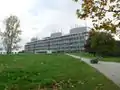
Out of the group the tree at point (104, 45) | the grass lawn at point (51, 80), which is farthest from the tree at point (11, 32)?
the grass lawn at point (51, 80)

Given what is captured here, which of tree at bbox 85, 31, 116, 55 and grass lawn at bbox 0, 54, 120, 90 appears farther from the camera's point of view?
tree at bbox 85, 31, 116, 55

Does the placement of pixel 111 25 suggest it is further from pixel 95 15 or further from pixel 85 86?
pixel 85 86

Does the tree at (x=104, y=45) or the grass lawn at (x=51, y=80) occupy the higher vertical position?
the tree at (x=104, y=45)

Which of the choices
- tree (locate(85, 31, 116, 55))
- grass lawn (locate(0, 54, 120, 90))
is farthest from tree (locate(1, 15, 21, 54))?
grass lawn (locate(0, 54, 120, 90))

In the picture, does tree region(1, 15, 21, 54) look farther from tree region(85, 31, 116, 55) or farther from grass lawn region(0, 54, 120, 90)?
grass lawn region(0, 54, 120, 90)

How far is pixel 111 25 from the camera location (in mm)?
15945

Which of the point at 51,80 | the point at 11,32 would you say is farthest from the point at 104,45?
the point at 51,80

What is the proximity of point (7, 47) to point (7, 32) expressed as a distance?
5.50 m

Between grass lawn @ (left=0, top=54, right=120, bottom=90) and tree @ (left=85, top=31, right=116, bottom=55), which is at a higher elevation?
tree @ (left=85, top=31, right=116, bottom=55)

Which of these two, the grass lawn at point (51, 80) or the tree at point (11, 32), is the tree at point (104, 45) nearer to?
the tree at point (11, 32)

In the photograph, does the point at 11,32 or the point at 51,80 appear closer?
the point at 51,80

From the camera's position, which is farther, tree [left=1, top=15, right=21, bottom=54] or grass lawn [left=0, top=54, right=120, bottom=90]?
tree [left=1, top=15, right=21, bottom=54]

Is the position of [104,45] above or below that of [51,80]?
above

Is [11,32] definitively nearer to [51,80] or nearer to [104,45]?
[104,45]
